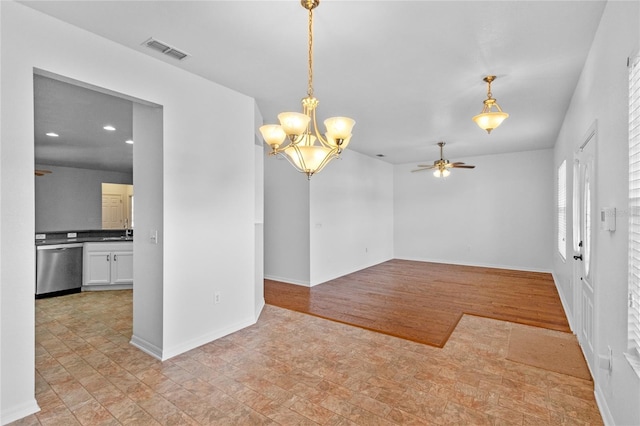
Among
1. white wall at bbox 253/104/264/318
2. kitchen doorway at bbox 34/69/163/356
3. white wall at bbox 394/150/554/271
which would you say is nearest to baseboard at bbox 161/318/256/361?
kitchen doorway at bbox 34/69/163/356

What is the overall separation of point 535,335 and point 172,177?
14.3 feet

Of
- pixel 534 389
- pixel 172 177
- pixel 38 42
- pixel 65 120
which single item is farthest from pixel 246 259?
pixel 65 120

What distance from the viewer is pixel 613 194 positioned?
6.47 ft

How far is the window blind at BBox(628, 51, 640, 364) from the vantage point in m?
1.59

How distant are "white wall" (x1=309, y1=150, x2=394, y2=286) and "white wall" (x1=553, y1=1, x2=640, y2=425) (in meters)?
A: 4.27

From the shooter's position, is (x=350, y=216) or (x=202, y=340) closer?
(x=202, y=340)

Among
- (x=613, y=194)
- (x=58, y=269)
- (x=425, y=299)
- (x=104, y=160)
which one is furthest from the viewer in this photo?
(x=104, y=160)

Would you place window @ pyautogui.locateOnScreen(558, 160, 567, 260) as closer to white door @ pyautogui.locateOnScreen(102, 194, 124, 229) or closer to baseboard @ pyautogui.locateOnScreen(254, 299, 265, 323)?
baseboard @ pyautogui.locateOnScreen(254, 299, 265, 323)

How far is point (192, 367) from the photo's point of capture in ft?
→ 9.46

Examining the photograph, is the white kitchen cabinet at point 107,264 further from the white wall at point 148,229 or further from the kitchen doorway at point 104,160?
the white wall at point 148,229

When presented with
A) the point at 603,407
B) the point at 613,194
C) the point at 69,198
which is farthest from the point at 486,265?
the point at 69,198

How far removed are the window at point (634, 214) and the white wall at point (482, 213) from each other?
6.42 metres

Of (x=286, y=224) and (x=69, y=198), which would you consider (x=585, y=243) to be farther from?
(x=69, y=198)

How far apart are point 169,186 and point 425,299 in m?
4.13
